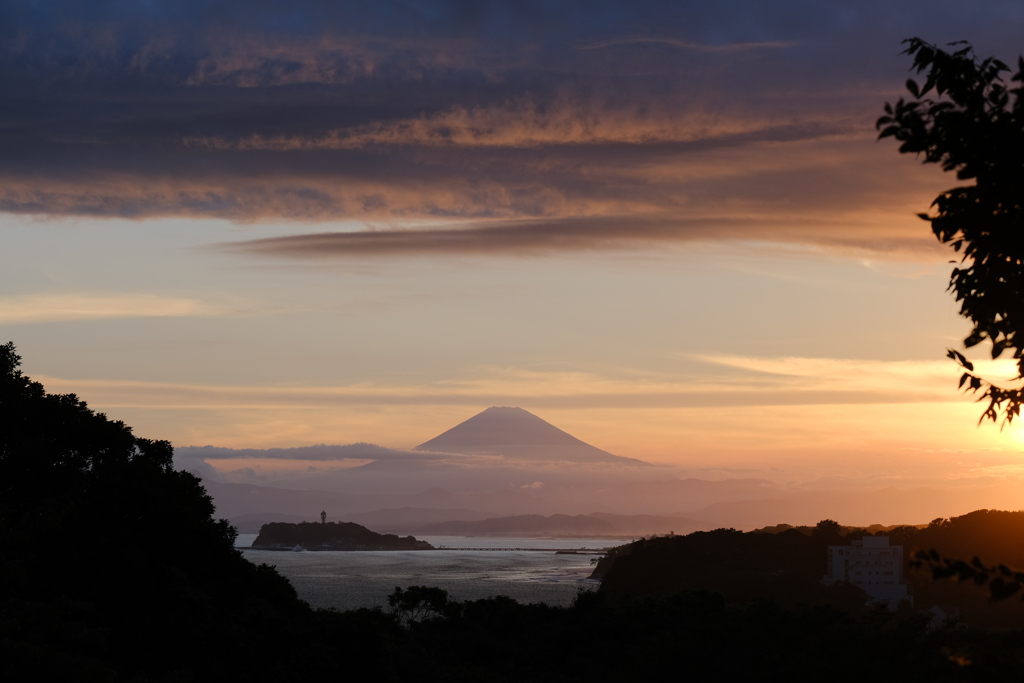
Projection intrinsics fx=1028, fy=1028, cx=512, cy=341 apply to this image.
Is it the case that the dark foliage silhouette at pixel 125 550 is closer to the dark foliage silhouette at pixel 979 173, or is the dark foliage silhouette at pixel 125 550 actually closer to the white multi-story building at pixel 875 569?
the dark foliage silhouette at pixel 979 173

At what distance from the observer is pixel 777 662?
35344mm

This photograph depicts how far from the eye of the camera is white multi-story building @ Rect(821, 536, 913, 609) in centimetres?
10619

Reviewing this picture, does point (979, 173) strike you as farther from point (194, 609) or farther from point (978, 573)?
point (194, 609)

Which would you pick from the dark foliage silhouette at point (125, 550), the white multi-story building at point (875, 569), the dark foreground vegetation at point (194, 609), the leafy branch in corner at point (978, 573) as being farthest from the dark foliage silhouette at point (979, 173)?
the white multi-story building at point (875, 569)

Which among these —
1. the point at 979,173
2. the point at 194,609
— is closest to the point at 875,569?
the point at 194,609

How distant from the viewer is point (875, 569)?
107375 millimetres

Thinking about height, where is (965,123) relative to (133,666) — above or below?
above

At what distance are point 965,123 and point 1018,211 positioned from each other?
0.98 metres

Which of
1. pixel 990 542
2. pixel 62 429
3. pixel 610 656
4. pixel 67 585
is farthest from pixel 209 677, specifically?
pixel 990 542

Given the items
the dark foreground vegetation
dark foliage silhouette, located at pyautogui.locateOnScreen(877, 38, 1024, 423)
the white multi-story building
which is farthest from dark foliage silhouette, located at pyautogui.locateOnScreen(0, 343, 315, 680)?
the white multi-story building

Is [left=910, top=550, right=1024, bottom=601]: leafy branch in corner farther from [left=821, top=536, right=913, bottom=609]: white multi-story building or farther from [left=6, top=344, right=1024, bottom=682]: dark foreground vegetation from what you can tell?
[left=821, top=536, right=913, bottom=609]: white multi-story building

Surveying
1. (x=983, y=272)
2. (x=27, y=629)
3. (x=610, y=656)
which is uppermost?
(x=983, y=272)

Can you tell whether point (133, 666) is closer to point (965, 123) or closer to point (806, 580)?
point (965, 123)

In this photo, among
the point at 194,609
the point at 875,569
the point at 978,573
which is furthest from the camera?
the point at 875,569
